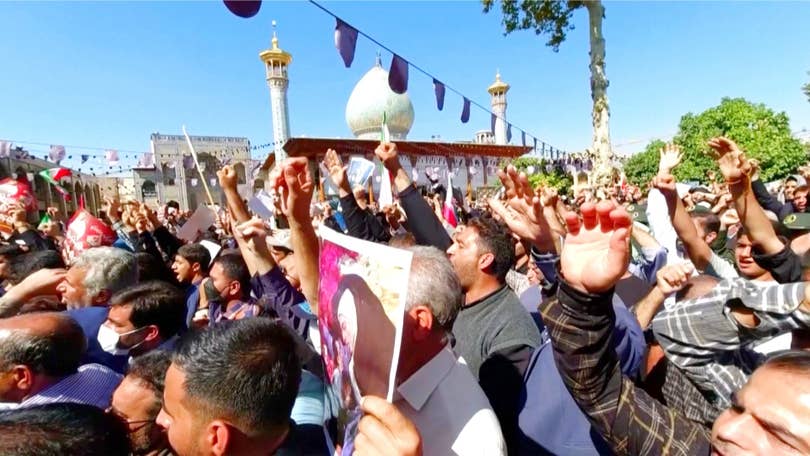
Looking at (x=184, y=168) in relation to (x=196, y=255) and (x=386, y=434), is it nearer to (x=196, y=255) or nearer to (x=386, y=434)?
(x=196, y=255)

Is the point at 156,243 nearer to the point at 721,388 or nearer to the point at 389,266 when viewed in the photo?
the point at 389,266

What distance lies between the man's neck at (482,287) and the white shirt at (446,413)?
84 centimetres

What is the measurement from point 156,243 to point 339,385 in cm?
451

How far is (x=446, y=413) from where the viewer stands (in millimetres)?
1218

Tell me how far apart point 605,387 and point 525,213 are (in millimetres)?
1282

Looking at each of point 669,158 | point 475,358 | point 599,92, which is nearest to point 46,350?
point 475,358

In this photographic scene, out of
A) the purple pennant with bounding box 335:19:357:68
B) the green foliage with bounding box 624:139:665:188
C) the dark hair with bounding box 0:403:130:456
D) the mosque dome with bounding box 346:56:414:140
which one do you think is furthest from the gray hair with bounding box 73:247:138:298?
the green foliage with bounding box 624:139:665:188

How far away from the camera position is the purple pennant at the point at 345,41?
216 inches

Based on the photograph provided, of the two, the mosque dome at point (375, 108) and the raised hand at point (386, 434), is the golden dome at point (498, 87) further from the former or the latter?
the raised hand at point (386, 434)

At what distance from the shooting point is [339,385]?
111 cm

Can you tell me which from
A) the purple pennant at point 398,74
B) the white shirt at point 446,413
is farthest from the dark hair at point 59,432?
the purple pennant at point 398,74

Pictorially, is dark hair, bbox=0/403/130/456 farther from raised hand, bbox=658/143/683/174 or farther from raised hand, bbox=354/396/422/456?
raised hand, bbox=658/143/683/174

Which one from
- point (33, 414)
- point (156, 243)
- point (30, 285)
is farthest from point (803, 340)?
point (156, 243)

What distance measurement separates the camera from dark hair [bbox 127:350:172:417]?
1.54 metres
